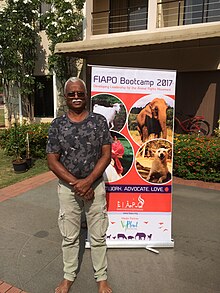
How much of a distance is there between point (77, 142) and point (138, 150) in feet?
3.59

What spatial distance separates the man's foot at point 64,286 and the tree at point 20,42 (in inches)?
409

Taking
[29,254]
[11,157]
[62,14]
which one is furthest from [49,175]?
[62,14]

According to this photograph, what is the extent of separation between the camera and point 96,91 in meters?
2.90

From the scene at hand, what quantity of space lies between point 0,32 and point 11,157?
6.00m

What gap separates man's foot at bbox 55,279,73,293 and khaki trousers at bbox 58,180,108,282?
42 mm

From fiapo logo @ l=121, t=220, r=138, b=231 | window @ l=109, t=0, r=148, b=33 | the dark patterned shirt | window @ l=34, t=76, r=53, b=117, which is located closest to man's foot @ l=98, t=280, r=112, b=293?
fiapo logo @ l=121, t=220, r=138, b=231

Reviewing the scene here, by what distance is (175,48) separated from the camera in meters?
8.92

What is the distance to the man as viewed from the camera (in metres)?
2.18

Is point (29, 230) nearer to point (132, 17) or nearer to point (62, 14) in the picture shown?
point (62, 14)

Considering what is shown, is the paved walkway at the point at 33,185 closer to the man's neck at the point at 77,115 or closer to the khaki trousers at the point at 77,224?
the khaki trousers at the point at 77,224

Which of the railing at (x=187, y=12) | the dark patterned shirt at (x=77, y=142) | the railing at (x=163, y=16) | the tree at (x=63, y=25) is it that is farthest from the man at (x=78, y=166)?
the tree at (x=63, y=25)

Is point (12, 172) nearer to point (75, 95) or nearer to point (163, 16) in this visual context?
point (75, 95)

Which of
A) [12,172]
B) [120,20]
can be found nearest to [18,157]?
[12,172]

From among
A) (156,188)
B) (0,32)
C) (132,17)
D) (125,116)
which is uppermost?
(132,17)
